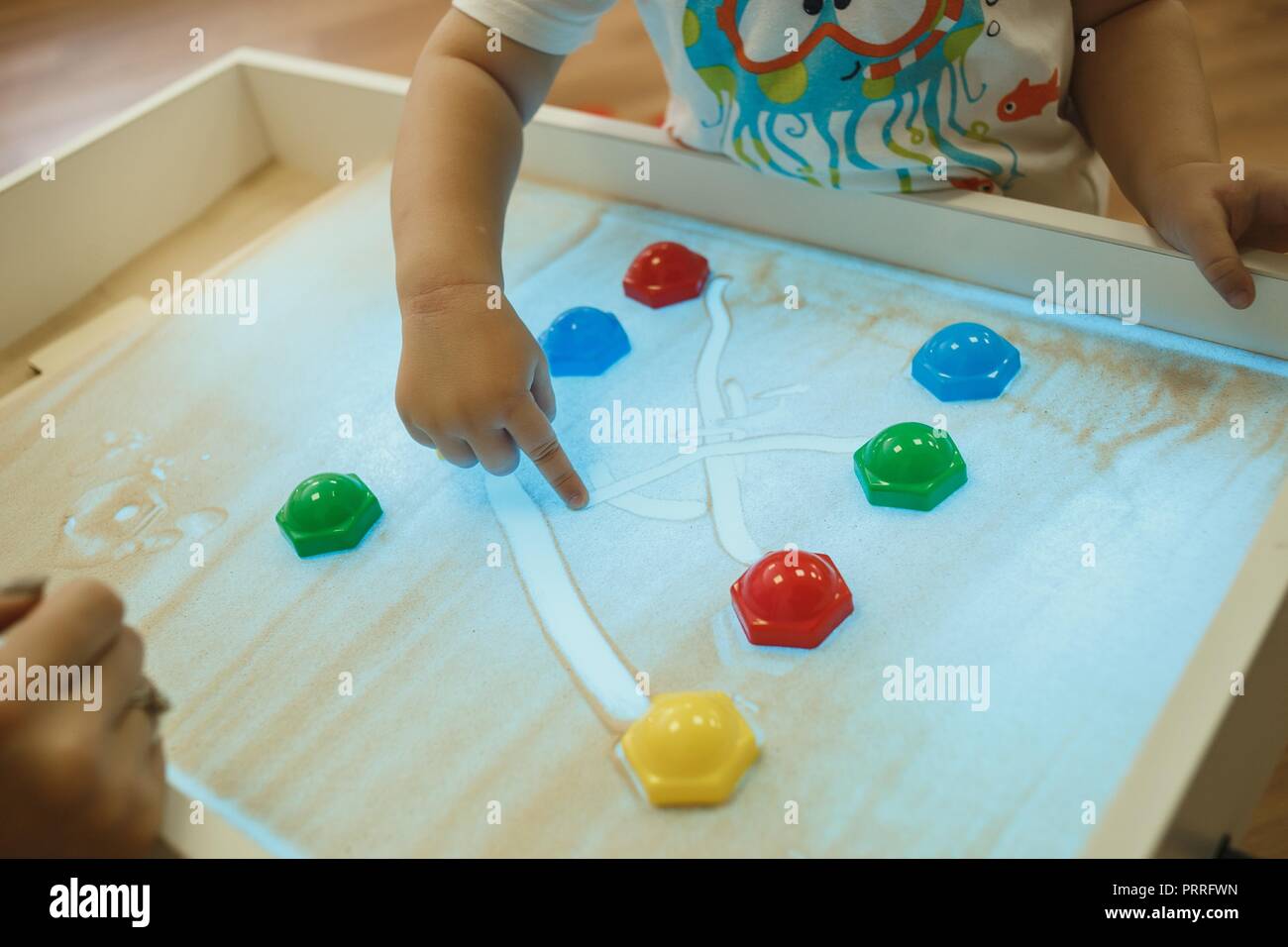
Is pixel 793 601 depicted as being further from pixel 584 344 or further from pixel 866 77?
pixel 866 77

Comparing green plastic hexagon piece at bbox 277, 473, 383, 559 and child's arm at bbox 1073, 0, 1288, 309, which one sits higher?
child's arm at bbox 1073, 0, 1288, 309

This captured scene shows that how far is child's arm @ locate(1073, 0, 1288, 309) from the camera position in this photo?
0.54 m

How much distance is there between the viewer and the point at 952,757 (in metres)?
0.40

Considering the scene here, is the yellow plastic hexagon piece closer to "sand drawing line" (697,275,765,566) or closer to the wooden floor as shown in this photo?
"sand drawing line" (697,275,765,566)

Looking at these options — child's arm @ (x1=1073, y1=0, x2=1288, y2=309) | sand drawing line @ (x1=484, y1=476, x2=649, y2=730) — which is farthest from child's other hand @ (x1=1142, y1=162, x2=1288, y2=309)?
sand drawing line @ (x1=484, y1=476, x2=649, y2=730)

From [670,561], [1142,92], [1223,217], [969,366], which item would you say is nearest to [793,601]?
[670,561]

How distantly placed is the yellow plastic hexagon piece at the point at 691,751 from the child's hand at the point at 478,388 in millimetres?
143

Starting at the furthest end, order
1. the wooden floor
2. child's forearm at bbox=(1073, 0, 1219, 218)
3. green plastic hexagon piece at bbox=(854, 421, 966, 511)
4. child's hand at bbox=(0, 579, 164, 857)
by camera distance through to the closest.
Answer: the wooden floor, child's forearm at bbox=(1073, 0, 1219, 218), green plastic hexagon piece at bbox=(854, 421, 966, 511), child's hand at bbox=(0, 579, 164, 857)

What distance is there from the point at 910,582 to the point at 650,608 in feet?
0.35

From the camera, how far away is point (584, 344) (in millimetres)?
609

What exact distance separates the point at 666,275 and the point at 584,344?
0.24ft

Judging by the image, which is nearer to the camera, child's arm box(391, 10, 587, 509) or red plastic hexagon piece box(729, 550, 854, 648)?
red plastic hexagon piece box(729, 550, 854, 648)
